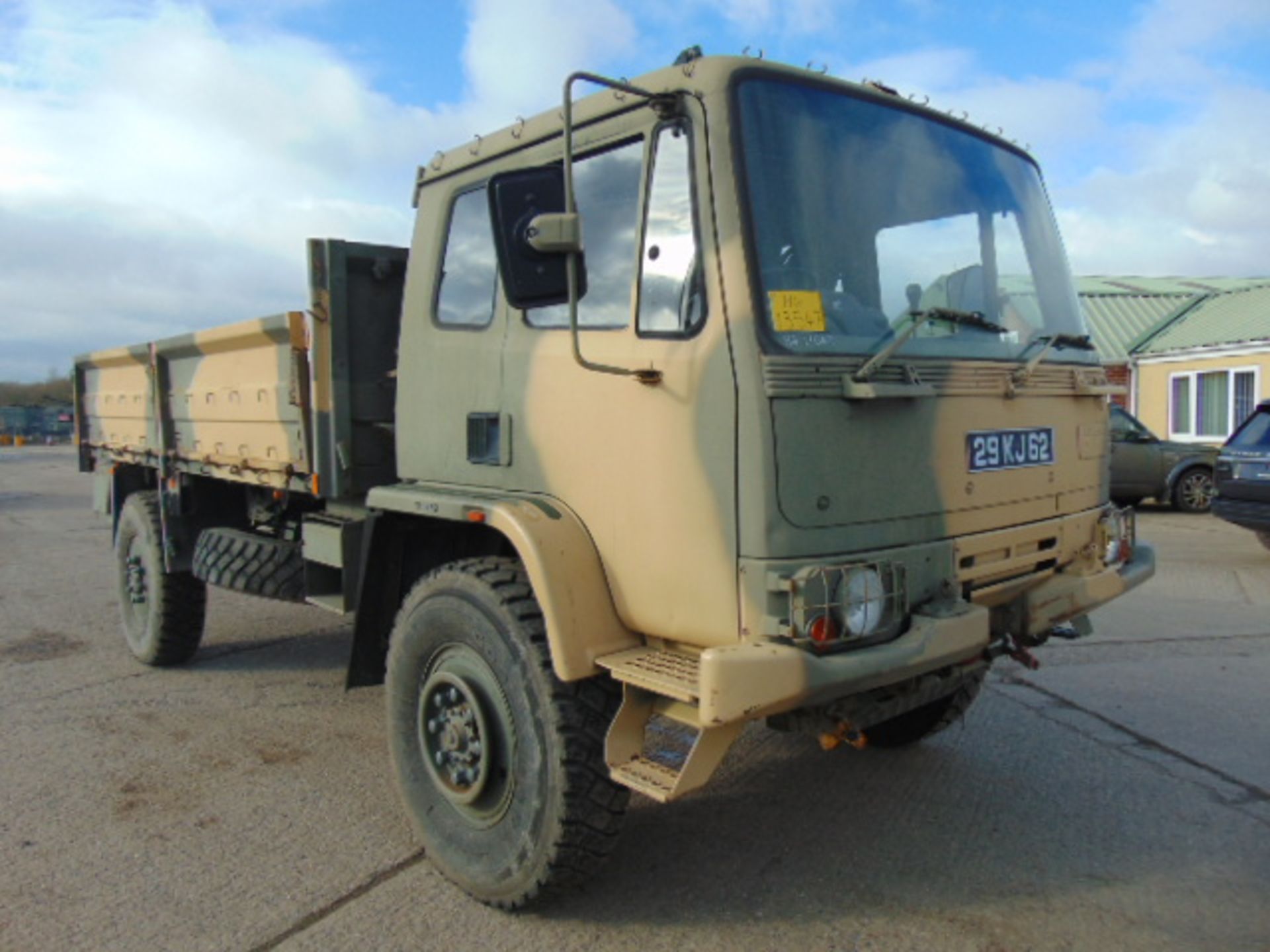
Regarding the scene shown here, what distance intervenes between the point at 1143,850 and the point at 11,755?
4837 mm

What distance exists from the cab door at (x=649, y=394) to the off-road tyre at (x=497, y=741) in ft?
1.08

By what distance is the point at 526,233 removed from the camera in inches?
121

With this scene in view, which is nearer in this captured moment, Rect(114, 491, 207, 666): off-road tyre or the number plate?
the number plate

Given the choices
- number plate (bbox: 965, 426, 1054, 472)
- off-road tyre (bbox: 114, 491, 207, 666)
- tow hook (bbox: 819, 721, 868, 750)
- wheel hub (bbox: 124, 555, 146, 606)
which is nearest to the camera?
tow hook (bbox: 819, 721, 868, 750)

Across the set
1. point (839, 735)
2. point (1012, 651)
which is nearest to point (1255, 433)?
point (1012, 651)

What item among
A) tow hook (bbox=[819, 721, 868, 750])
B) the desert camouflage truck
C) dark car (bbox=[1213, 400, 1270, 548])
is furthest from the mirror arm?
dark car (bbox=[1213, 400, 1270, 548])

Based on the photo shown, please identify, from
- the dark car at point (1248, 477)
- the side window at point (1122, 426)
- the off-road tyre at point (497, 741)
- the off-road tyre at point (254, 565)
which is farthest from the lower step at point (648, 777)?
the side window at point (1122, 426)

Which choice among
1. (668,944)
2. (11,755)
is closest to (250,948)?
(668,944)

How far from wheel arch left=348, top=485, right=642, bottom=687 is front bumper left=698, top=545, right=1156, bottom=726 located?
0.42 m

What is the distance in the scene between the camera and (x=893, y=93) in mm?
3508

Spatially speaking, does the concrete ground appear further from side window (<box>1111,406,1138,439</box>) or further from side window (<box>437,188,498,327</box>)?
side window (<box>1111,406,1138,439</box>)

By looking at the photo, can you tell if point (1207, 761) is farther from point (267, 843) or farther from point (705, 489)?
point (267, 843)

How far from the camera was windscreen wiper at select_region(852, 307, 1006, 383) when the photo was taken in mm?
2930

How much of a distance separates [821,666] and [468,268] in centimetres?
203
